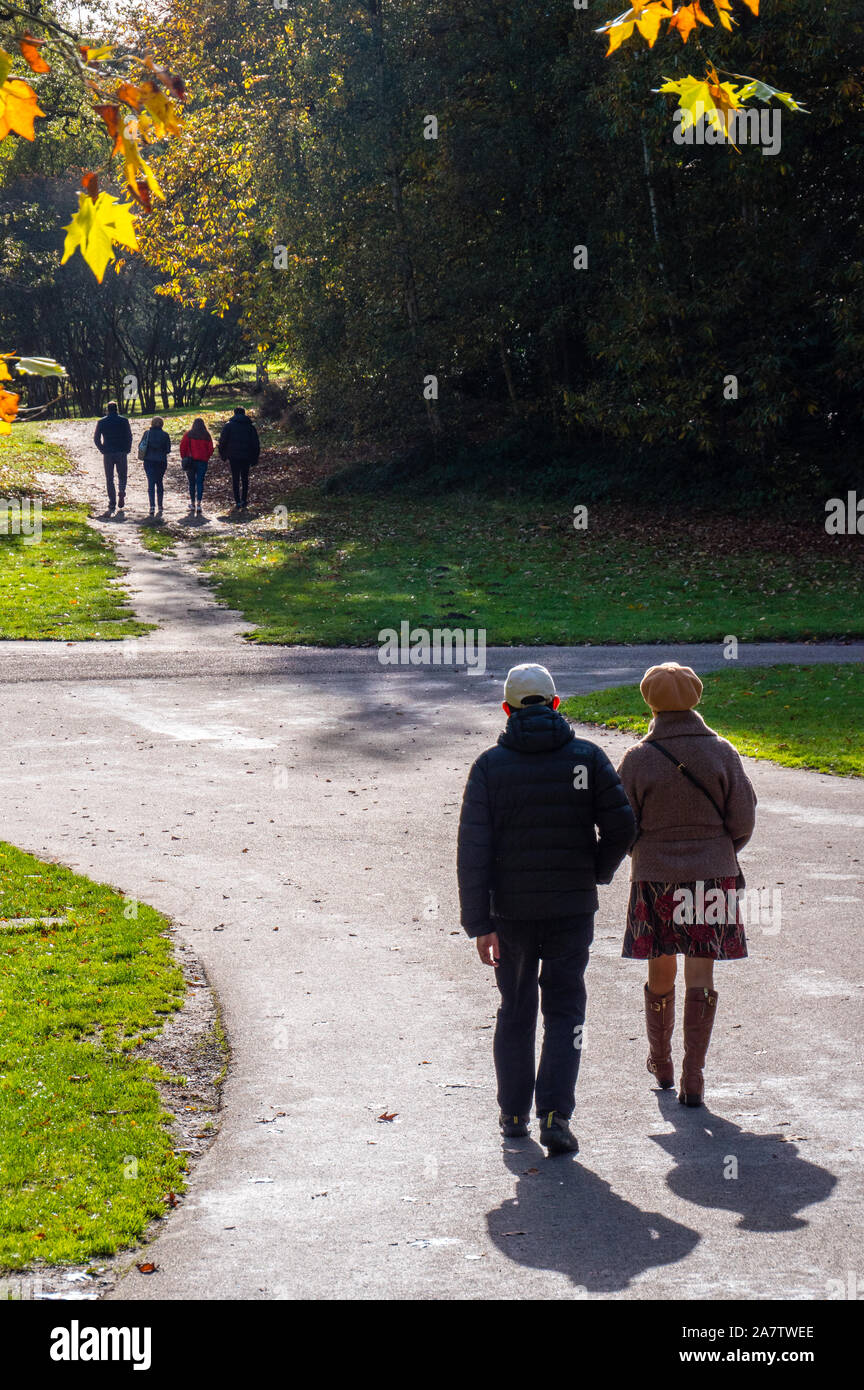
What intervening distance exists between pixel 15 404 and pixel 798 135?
2438cm

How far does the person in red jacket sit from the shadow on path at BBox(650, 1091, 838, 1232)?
24288 millimetres

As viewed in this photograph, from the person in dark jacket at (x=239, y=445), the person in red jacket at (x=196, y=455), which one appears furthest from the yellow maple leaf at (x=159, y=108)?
the person in dark jacket at (x=239, y=445)

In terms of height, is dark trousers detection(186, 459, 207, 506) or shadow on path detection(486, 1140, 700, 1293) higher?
dark trousers detection(186, 459, 207, 506)

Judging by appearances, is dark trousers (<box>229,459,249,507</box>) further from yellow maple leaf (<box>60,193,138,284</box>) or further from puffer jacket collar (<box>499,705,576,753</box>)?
yellow maple leaf (<box>60,193,138,284</box>)

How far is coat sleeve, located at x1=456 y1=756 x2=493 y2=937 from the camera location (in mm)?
5527

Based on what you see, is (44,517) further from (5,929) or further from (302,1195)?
(302,1195)

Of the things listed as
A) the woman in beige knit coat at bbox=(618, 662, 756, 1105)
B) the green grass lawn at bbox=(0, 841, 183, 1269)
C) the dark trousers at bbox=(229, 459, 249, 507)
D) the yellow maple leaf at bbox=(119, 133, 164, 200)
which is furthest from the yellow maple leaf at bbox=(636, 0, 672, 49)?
the dark trousers at bbox=(229, 459, 249, 507)

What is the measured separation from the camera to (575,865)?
18.4ft

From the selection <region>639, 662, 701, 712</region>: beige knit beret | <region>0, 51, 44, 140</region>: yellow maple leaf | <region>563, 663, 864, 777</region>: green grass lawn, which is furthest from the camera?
<region>563, 663, 864, 777</region>: green grass lawn

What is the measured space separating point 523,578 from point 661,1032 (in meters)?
17.8

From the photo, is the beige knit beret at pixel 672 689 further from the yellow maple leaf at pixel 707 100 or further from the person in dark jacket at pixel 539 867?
the yellow maple leaf at pixel 707 100

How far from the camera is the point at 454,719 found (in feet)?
47.8

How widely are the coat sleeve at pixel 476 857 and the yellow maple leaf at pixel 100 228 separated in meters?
2.62

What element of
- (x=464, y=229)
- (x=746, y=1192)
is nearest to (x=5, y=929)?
(x=746, y=1192)
